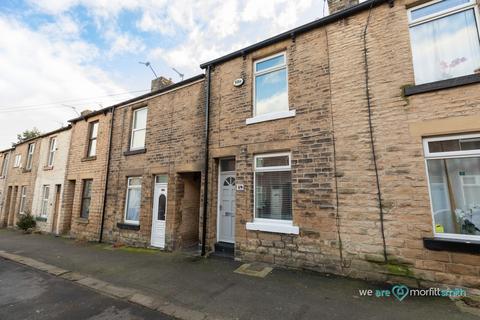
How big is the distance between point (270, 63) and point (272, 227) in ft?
15.2

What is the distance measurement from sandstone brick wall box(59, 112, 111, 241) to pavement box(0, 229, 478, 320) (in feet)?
9.94

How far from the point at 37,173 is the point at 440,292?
18.6 metres

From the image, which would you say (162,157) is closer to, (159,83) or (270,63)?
(159,83)

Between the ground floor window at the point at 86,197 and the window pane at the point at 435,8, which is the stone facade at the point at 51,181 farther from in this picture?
the window pane at the point at 435,8

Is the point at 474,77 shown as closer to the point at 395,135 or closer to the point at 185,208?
the point at 395,135

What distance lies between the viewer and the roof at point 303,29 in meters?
5.10

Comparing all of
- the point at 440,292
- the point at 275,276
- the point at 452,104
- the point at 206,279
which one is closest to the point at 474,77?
the point at 452,104

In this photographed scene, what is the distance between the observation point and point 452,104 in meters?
4.13

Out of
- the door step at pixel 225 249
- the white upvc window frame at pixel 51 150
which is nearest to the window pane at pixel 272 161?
the door step at pixel 225 249

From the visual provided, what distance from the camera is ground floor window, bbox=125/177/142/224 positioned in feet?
28.5

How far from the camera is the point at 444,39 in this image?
177 inches

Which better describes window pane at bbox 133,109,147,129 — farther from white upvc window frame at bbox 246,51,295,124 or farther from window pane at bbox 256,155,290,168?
window pane at bbox 256,155,290,168

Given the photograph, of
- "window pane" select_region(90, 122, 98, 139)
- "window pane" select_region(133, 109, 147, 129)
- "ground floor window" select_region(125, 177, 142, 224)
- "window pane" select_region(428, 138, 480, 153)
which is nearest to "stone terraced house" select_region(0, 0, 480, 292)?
"window pane" select_region(428, 138, 480, 153)

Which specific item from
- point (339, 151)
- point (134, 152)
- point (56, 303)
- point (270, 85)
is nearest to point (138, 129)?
point (134, 152)
